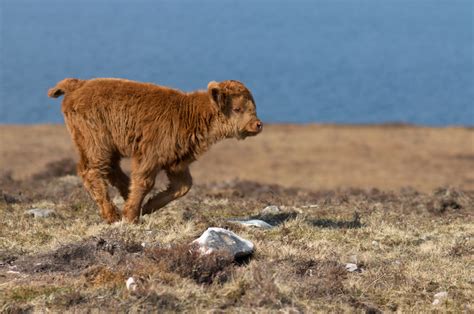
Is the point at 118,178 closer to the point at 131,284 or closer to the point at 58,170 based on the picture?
the point at 131,284

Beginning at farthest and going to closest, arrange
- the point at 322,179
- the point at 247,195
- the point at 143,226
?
the point at 322,179 < the point at 247,195 < the point at 143,226

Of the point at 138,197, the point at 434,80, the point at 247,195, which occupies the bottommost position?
the point at 434,80

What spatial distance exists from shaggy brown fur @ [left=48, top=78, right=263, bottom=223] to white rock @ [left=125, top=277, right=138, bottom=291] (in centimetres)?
354

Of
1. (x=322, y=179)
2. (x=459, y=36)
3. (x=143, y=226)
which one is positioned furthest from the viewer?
(x=459, y=36)

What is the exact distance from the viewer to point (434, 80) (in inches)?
4176

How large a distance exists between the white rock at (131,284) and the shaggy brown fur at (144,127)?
140 inches

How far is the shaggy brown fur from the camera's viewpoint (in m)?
12.9

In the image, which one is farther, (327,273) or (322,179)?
(322,179)

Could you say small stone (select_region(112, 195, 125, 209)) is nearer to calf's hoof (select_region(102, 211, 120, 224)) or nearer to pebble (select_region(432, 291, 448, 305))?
calf's hoof (select_region(102, 211, 120, 224))

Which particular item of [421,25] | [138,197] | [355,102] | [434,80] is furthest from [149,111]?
[421,25]

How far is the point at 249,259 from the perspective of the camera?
11.0m

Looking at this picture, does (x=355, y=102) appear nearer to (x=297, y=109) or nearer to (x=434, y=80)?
(x=297, y=109)

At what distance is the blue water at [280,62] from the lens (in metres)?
79.2

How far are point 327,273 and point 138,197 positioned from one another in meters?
3.43
